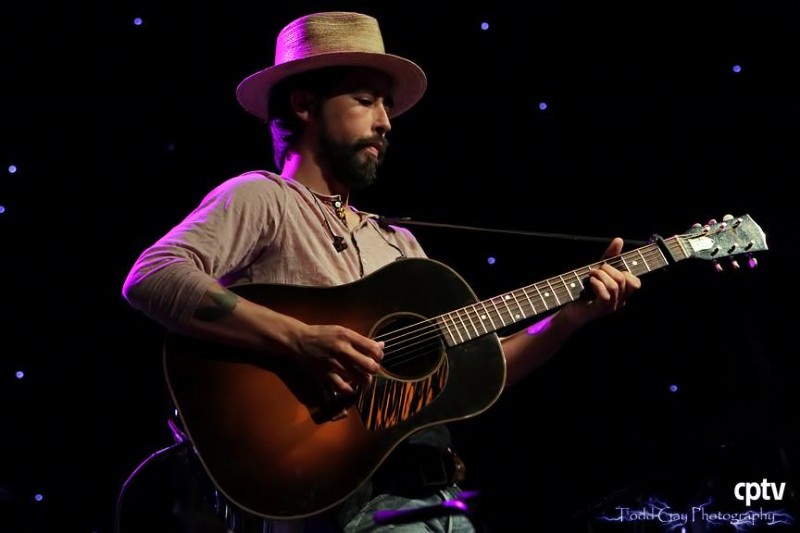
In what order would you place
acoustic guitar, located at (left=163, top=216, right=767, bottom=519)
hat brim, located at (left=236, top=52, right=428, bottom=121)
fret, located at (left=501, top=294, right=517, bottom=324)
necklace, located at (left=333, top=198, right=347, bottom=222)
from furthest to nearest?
hat brim, located at (left=236, top=52, right=428, bottom=121), necklace, located at (left=333, top=198, right=347, bottom=222), fret, located at (left=501, top=294, right=517, bottom=324), acoustic guitar, located at (left=163, top=216, right=767, bottom=519)

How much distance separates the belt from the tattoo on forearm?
61 cm

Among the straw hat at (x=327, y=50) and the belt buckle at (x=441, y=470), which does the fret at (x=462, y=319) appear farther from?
the straw hat at (x=327, y=50)

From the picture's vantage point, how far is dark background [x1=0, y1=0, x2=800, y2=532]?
3.30m

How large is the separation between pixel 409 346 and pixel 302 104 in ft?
3.61

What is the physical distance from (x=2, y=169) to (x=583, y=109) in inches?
108

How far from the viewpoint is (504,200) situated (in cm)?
390

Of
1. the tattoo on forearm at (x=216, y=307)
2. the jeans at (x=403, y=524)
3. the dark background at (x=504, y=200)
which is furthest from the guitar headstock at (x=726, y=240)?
the tattoo on forearm at (x=216, y=307)

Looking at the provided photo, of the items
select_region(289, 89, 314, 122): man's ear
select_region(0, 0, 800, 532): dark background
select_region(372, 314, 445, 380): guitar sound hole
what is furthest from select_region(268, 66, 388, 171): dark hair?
select_region(372, 314, 445, 380): guitar sound hole

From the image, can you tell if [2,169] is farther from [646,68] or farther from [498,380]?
[646,68]

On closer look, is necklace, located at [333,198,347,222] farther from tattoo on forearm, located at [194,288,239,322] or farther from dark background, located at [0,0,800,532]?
dark background, located at [0,0,800,532]

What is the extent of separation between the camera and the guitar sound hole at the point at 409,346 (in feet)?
7.47

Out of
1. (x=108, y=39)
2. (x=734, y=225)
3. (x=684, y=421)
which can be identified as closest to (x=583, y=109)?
(x=734, y=225)

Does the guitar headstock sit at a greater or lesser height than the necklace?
lesser

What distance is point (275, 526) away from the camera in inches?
80.7
